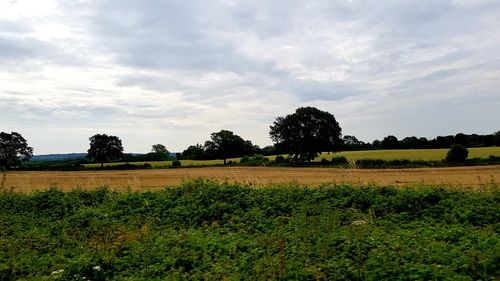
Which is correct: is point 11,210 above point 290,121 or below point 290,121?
below

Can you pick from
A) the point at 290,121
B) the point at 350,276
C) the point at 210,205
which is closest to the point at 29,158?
the point at 290,121

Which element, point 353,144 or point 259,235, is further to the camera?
point 353,144

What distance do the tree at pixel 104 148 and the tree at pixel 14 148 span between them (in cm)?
1270

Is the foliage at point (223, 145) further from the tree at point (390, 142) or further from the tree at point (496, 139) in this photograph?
the tree at point (496, 139)

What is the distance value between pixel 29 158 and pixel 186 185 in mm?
77804

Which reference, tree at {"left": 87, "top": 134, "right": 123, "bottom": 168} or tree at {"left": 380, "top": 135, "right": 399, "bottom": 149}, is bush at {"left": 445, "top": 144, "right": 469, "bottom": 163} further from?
tree at {"left": 87, "top": 134, "right": 123, "bottom": 168}

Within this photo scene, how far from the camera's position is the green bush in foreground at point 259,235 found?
607cm

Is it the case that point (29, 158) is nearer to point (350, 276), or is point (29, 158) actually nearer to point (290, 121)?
point (290, 121)

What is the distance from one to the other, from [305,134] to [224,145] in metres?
18.9

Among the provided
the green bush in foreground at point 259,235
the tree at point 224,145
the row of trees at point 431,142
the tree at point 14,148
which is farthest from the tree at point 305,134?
the tree at point 14,148

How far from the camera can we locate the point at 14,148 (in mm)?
74312

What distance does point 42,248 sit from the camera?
864cm

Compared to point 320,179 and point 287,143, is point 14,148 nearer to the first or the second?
point 287,143

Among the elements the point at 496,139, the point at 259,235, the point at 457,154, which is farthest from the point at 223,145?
the point at 259,235
